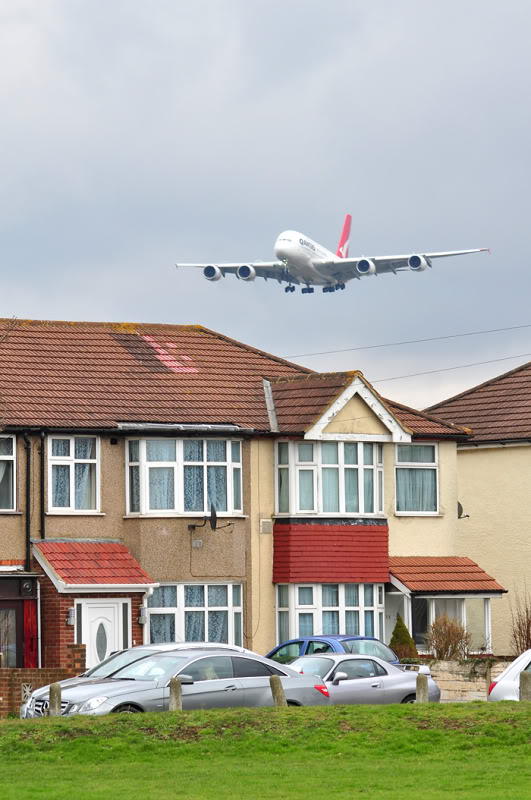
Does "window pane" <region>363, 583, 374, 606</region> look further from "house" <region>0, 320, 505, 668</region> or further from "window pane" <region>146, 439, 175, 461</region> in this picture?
"window pane" <region>146, 439, 175, 461</region>

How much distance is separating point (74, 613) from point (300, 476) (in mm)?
6319

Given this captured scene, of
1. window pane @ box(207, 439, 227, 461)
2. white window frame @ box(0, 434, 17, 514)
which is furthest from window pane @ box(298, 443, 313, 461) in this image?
white window frame @ box(0, 434, 17, 514)

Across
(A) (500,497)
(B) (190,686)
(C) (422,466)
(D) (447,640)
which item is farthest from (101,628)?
(A) (500,497)

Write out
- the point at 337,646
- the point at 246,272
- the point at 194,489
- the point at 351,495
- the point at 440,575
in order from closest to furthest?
the point at 337,646
the point at 194,489
the point at 351,495
the point at 440,575
the point at 246,272

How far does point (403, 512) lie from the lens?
3681 centimetres

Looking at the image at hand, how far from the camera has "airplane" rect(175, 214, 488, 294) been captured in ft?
241

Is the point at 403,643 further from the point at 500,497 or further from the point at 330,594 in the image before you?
the point at 500,497

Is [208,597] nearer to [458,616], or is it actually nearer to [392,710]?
[458,616]

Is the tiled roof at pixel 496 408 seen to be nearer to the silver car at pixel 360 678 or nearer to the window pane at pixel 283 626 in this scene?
the window pane at pixel 283 626

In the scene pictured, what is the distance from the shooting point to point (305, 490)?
35000 mm

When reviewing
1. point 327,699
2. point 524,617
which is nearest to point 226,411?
point 524,617

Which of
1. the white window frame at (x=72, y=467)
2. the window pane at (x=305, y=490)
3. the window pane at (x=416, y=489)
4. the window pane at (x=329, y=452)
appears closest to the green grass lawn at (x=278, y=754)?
the white window frame at (x=72, y=467)

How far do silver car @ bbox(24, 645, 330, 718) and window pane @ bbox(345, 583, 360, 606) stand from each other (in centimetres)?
1252

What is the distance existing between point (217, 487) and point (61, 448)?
3381 millimetres
